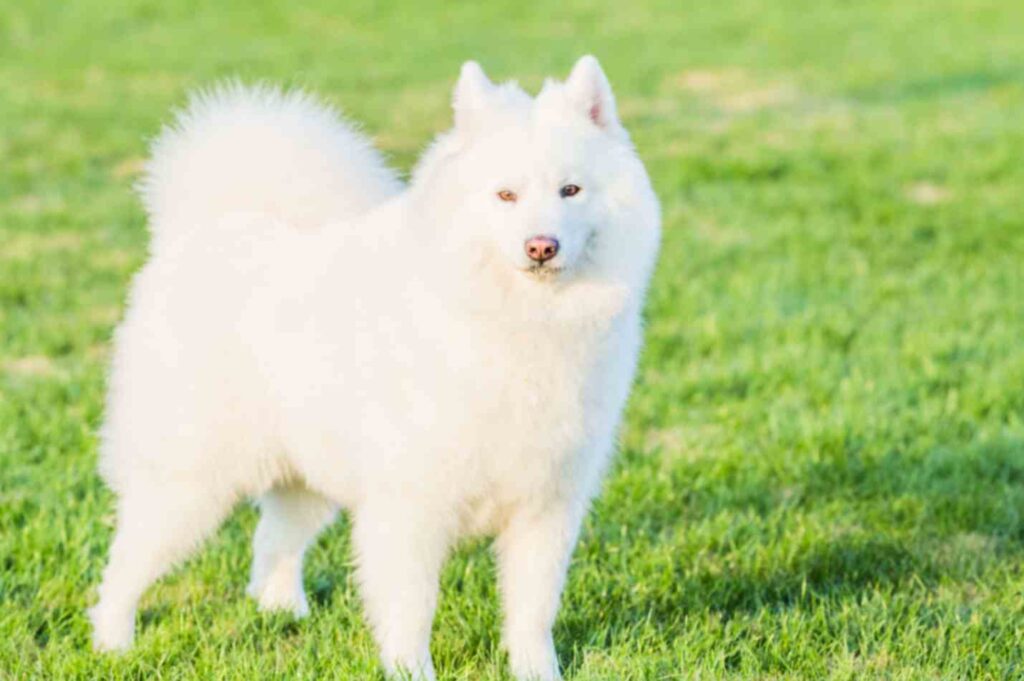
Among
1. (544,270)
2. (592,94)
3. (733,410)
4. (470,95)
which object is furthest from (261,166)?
(733,410)

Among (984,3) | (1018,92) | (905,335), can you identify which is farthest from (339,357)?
(984,3)

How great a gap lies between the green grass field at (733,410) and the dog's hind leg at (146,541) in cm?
Result: 8

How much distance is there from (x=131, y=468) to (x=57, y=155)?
723cm

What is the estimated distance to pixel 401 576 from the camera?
3.50m

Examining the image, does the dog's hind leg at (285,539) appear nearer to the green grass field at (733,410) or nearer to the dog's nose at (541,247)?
the green grass field at (733,410)

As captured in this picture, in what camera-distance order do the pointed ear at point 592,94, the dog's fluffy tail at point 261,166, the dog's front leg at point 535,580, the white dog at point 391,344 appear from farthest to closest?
the dog's fluffy tail at point 261,166 → the dog's front leg at point 535,580 → the pointed ear at point 592,94 → the white dog at point 391,344

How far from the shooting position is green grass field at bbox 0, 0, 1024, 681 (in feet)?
12.5

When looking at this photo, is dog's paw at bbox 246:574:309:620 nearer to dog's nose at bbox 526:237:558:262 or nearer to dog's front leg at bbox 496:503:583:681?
dog's front leg at bbox 496:503:583:681

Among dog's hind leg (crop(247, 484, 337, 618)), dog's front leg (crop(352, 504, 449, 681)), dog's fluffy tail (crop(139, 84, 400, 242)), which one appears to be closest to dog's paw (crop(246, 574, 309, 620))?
dog's hind leg (crop(247, 484, 337, 618))

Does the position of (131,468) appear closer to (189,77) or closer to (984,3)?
(189,77)

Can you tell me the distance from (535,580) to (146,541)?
1.04 metres

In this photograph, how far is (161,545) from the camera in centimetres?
391

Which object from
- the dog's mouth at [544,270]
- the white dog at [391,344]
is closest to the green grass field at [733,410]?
the white dog at [391,344]

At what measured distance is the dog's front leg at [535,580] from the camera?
11.8ft
